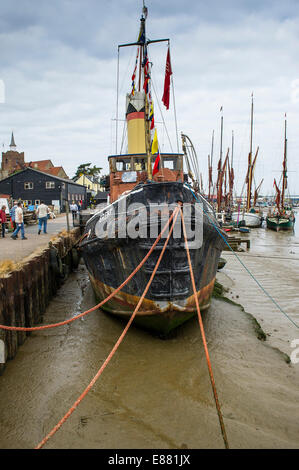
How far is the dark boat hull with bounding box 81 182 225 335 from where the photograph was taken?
16.9 feet

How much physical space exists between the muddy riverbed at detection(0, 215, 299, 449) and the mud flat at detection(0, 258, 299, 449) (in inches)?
0.5

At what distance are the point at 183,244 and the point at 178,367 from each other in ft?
6.86

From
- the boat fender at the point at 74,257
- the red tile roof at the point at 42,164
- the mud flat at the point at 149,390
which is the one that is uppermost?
the red tile roof at the point at 42,164

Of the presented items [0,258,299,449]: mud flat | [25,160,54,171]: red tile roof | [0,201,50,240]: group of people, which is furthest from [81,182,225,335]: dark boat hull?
[25,160,54,171]: red tile roof

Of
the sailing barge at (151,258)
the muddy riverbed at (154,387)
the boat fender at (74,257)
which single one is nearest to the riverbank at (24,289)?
the muddy riverbed at (154,387)

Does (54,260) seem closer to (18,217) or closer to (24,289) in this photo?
(24,289)

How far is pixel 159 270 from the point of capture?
201 inches

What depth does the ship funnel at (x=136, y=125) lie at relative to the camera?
10430mm

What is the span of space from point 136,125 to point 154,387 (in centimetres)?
888

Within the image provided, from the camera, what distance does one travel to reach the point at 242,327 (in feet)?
21.2

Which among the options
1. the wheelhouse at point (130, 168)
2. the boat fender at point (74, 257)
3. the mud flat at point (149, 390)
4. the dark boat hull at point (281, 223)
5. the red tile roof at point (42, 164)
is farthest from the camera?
the red tile roof at point (42, 164)

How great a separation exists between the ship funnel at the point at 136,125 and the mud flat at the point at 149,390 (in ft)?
21.6

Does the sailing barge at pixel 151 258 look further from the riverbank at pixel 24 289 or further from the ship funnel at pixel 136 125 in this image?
the ship funnel at pixel 136 125

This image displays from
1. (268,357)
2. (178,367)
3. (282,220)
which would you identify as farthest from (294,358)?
(282,220)
